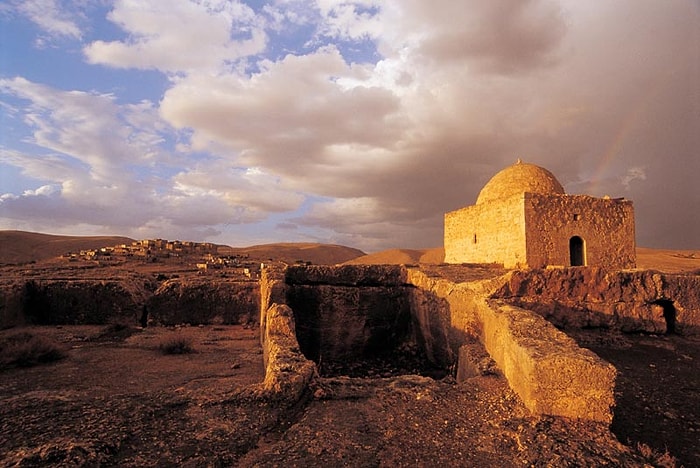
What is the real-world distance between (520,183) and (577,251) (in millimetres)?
2989

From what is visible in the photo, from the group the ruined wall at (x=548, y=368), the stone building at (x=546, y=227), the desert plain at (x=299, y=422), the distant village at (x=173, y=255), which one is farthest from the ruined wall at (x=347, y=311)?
the stone building at (x=546, y=227)

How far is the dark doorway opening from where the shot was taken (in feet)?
20.0

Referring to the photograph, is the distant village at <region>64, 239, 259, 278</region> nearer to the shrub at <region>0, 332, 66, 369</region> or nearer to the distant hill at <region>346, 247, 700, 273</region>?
the shrub at <region>0, 332, 66, 369</region>

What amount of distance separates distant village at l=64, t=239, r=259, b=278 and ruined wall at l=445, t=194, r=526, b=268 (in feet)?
25.8

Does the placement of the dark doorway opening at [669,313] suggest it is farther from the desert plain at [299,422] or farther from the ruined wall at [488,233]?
the ruined wall at [488,233]

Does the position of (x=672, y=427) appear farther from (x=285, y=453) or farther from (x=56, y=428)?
(x=56, y=428)

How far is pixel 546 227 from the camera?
1220cm

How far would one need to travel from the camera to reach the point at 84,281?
640cm

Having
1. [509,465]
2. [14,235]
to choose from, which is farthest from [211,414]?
[14,235]

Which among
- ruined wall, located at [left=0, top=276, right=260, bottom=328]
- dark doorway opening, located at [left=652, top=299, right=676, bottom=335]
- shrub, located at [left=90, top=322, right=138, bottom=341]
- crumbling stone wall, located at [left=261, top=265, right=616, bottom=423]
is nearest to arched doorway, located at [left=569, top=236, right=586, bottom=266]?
dark doorway opening, located at [left=652, top=299, right=676, bottom=335]

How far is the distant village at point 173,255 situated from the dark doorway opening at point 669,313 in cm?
982

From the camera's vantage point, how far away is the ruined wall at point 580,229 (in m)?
12.1

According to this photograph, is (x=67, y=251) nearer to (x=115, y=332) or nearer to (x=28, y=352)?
(x=115, y=332)

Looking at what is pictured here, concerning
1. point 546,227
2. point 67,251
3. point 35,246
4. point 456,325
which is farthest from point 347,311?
point 35,246
